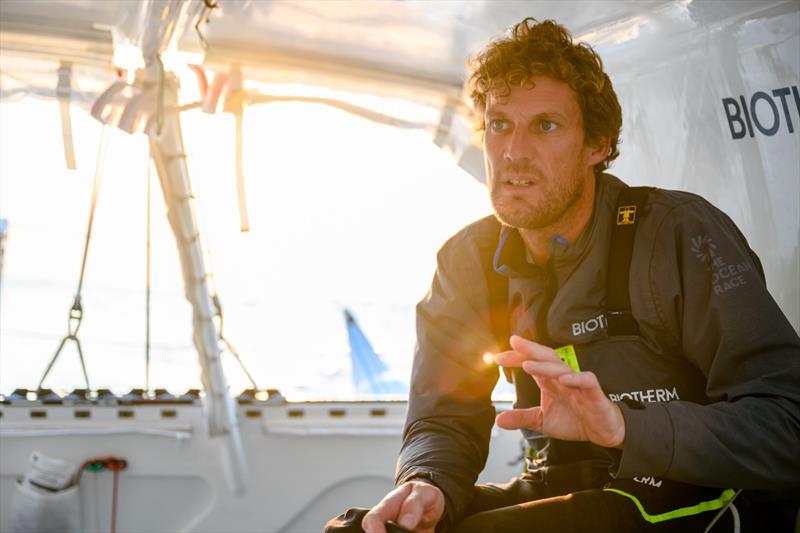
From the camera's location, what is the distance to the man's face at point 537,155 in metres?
1.82

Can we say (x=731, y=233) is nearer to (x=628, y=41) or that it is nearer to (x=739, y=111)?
(x=739, y=111)

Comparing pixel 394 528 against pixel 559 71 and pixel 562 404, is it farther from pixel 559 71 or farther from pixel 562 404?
pixel 559 71

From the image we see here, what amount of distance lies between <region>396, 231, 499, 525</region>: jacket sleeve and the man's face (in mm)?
205

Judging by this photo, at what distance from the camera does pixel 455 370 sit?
1932 mm

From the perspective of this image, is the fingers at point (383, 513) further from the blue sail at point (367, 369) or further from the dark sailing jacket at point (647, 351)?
the blue sail at point (367, 369)

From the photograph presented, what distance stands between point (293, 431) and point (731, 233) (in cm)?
184

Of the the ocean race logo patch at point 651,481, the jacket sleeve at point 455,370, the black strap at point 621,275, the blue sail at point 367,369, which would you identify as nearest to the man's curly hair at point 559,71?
the black strap at point 621,275

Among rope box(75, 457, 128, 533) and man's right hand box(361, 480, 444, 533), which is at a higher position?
rope box(75, 457, 128, 533)

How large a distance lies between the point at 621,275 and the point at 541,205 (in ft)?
0.80

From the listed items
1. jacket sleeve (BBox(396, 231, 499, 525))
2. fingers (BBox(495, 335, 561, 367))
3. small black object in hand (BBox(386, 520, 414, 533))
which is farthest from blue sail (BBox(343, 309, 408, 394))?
fingers (BBox(495, 335, 561, 367))

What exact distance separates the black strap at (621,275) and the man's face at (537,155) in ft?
0.51

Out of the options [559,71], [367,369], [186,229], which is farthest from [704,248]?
[367,369]

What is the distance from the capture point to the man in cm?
141

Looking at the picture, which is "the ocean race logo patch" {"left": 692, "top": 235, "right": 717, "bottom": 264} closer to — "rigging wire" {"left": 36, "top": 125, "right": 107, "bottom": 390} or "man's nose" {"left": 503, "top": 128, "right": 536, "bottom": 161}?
"man's nose" {"left": 503, "top": 128, "right": 536, "bottom": 161}
